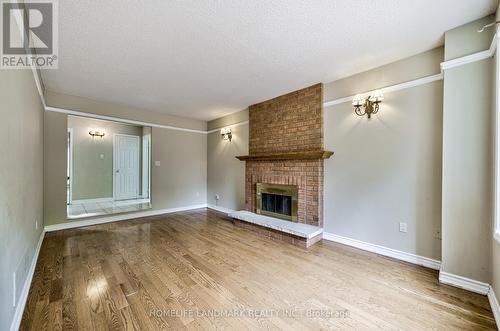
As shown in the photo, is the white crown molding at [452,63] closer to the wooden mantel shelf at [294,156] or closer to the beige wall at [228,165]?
the wooden mantel shelf at [294,156]

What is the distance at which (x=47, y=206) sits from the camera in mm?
3852

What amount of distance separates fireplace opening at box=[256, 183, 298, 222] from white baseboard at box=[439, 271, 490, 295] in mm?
2031

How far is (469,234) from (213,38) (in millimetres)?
3378

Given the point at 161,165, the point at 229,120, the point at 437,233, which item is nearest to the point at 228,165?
the point at 229,120

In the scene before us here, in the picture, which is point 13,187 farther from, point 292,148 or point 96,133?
point 96,133

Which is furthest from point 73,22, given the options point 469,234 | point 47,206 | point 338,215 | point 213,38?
point 469,234

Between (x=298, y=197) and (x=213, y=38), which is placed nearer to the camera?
(x=213, y=38)

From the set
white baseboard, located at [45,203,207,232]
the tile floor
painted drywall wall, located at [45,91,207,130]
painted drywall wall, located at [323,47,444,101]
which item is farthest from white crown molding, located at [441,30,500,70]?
the tile floor

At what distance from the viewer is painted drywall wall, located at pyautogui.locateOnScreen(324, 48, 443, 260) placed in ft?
8.39

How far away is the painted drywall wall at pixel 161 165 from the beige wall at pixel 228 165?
0.31 meters

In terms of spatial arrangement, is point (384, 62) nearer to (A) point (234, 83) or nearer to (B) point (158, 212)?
(A) point (234, 83)

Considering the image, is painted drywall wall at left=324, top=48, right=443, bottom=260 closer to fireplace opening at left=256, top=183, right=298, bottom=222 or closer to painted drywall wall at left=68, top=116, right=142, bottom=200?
fireplace opening at left=256, top=183, right=298, bottom=222

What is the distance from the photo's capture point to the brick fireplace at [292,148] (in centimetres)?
359

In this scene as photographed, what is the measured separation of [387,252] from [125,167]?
24.2ft
